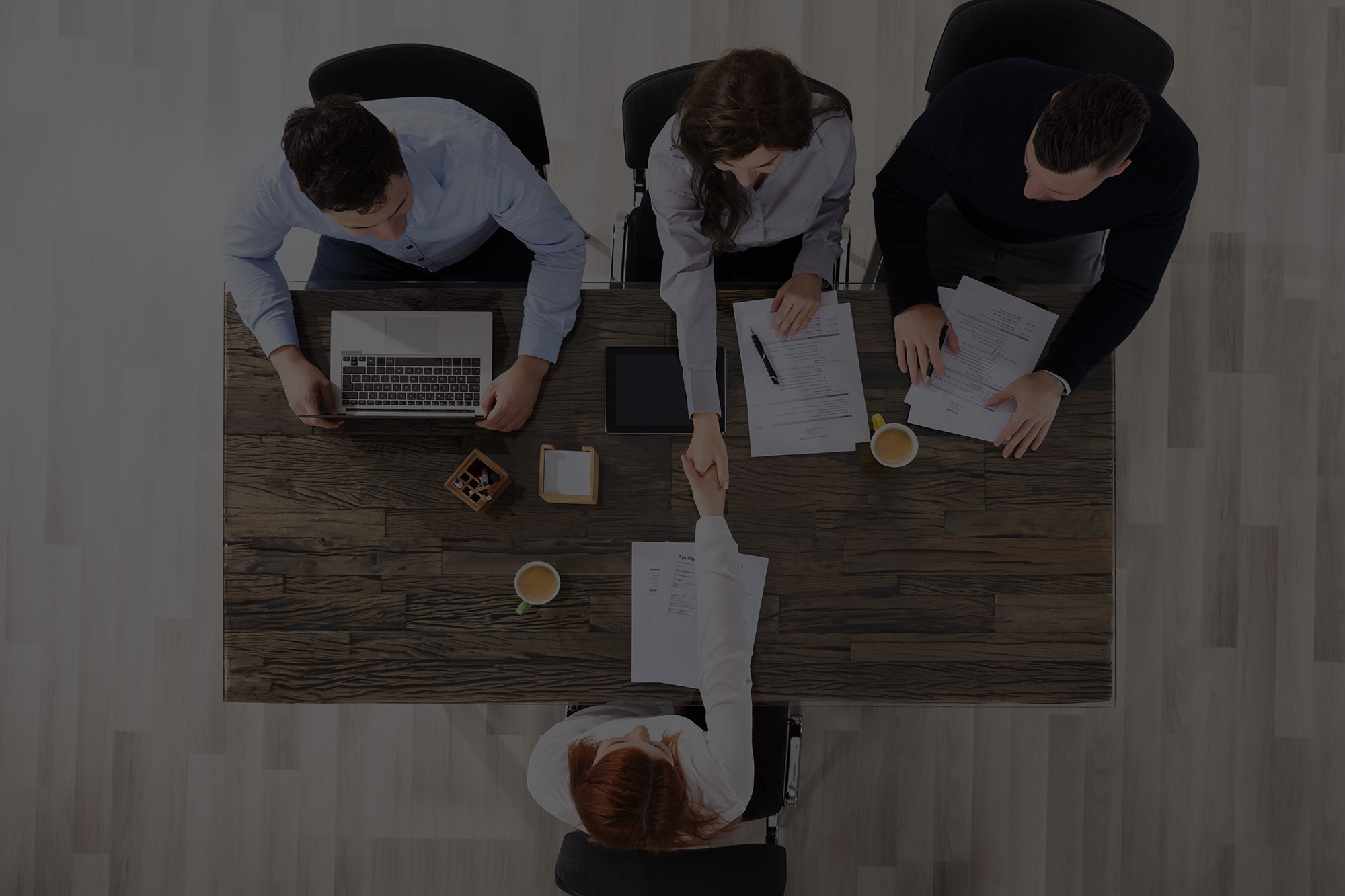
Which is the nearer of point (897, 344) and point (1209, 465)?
point (897, 344)

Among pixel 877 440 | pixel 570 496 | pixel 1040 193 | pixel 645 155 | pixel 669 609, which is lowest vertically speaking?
pixel 669 609

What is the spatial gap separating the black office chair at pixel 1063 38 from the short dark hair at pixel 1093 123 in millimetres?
363

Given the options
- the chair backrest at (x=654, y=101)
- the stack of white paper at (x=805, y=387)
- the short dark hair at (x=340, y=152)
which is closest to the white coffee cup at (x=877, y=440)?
the stack of white paper at (x=805, y=387)

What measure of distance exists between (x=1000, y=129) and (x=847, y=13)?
1316 mm

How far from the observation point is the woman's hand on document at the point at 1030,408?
1.53 meters

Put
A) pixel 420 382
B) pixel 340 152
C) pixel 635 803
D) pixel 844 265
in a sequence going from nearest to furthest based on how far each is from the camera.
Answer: pixel 340 152
pixel 635 803
pixel 420 382
pixel 844 265

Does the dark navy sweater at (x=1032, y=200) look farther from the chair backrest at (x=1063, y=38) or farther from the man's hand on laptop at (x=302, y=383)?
the man's hand on laptop at (x=302, y=383)

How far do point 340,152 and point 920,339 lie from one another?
3.80ft

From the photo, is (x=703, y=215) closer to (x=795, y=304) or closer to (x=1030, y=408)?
(x=795, y=304)

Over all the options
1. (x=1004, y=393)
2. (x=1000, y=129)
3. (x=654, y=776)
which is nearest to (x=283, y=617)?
(x=654, y=776)

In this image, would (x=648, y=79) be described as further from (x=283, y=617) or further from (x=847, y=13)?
(x=283, y=617)

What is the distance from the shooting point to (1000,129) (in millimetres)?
1495

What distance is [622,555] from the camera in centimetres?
157

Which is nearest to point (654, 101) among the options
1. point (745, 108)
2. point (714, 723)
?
point (745, 108)
